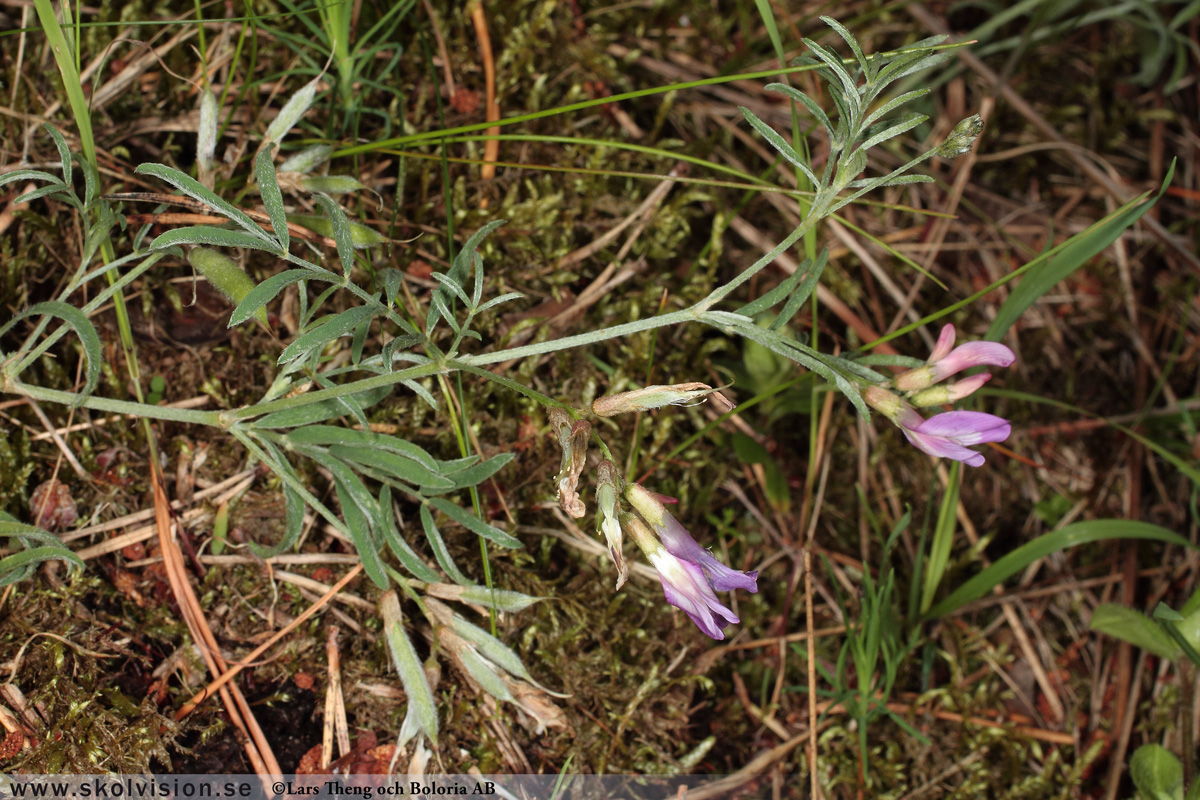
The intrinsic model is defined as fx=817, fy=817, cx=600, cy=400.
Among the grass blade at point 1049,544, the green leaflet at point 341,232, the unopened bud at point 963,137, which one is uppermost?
the unopened bud at point 963,137

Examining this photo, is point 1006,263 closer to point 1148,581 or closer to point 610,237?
point 1148,581

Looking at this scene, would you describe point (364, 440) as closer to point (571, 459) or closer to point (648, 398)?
point (571, 459)

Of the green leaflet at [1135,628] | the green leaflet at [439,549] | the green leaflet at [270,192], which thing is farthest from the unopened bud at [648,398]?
the green leaflet at [1135,628]

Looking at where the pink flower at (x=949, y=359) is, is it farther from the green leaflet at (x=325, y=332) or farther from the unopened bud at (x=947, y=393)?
the green leaflet at (x=325, y=332)

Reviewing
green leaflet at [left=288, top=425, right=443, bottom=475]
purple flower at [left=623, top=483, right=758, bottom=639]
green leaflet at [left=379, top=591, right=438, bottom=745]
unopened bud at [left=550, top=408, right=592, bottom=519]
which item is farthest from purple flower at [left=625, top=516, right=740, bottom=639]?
green leaflet at [left=379, top=591, right=438, bottom=745]

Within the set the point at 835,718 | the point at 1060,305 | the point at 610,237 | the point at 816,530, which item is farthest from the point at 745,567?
the point at 1060,305

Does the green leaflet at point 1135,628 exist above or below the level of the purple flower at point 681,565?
below

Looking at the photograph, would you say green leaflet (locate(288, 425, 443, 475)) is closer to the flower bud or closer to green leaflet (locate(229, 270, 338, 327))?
green leaflet (locate(229, 270, 338, 327))
